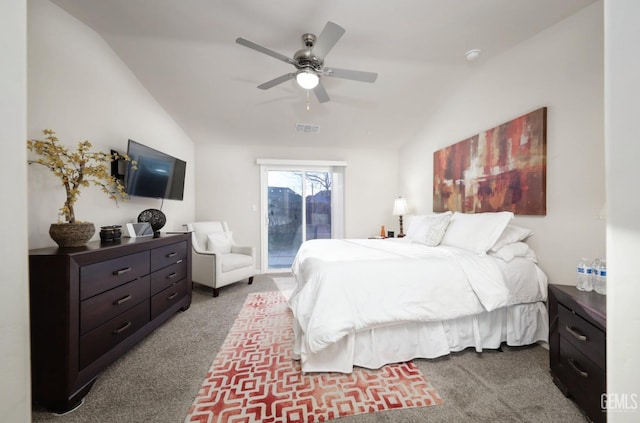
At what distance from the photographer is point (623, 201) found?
493mm

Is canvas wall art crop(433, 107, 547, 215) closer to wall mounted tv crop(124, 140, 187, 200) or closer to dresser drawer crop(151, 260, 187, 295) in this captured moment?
dresser drawer crop(151, 260, 187, 295)

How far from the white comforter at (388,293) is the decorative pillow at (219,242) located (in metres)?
2.07

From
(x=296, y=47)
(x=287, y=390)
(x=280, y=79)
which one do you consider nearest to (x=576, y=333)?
(x=287, y=390)

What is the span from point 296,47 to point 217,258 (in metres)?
2.52

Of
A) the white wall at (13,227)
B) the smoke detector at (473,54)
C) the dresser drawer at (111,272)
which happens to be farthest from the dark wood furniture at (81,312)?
the smoke detector at (473,54)

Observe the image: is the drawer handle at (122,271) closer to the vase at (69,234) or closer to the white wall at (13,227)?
the vase at (69,234)

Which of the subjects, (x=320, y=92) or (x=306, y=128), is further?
(x=306, y=128)

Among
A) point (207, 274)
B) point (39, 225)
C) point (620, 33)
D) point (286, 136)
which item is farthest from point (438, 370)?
point (286, 136)

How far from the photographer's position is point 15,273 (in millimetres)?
550

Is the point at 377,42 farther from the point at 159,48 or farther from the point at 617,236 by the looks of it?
the point at 617,236

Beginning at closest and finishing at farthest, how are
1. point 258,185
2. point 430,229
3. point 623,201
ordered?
point 623,201
point 430,229
point 258,185

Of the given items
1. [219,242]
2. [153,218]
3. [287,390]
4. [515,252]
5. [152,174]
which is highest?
[152,174]

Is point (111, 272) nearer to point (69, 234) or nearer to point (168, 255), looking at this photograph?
point (69, 234)

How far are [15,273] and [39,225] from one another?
5.26ft
